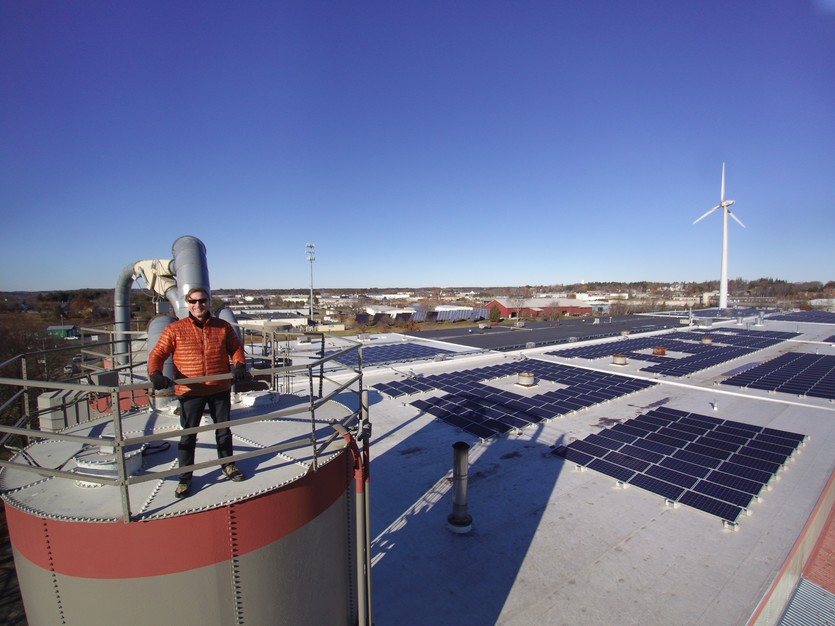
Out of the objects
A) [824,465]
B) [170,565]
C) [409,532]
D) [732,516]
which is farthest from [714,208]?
[170,565]

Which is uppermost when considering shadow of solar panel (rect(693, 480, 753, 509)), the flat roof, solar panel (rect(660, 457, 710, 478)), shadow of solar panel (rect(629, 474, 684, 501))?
solar panel (rect(660, 457, 710, 478))

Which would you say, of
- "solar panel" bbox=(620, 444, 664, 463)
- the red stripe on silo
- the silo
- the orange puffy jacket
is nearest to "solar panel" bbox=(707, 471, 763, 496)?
"solar panel" bbox=(620, 444, 664, 463)

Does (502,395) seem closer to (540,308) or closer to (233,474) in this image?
(233,474)

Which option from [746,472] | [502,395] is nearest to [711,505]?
[746,472]

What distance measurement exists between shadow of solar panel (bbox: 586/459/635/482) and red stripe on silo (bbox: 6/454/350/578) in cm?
1066

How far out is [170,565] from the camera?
A: 12.7ft

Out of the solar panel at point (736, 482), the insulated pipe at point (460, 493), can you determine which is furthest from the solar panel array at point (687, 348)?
the insulated pipe at point (460, 493)

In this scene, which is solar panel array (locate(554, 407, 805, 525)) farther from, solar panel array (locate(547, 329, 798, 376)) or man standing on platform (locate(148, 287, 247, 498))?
man standing on platform (locate(148, 287, 247, 498))

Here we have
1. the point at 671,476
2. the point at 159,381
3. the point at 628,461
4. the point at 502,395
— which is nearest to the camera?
the point at 159,381

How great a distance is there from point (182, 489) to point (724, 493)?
42.4 ft

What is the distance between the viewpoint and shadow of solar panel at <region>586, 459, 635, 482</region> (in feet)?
38.4

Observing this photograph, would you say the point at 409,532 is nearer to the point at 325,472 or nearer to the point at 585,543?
the point at 585,543

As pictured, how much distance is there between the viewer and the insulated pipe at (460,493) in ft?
31.1

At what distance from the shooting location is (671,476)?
11625mm
